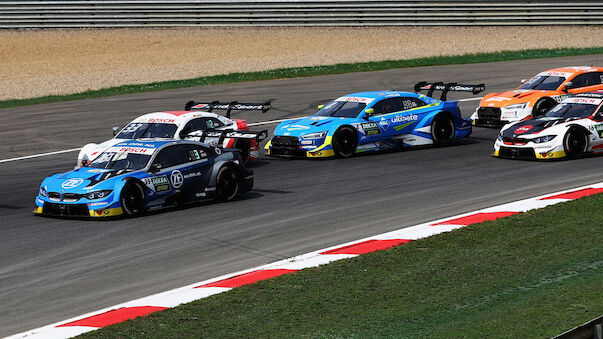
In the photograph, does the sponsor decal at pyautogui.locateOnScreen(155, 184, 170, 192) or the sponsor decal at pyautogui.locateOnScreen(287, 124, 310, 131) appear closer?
the sponsor decal at pyautogui.locateOnScreen(155, 184, 170, 192)

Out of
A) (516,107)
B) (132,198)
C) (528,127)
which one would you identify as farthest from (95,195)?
(516,107)

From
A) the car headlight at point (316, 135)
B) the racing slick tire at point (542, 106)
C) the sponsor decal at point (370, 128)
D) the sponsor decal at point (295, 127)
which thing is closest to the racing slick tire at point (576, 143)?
the sponsor decal at point (370, 128)

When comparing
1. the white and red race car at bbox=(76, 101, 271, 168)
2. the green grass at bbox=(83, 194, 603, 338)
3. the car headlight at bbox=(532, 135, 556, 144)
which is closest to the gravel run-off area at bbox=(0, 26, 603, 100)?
the white and red race car at bbox=(76, 101, 271, 168)

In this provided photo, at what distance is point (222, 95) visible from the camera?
31.0 metres

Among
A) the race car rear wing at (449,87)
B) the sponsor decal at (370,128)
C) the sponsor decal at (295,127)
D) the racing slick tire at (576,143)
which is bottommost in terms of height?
the racing slick tire at (576,143)

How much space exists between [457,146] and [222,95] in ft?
37.1

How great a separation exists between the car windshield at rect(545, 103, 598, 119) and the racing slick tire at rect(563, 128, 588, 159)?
52cm

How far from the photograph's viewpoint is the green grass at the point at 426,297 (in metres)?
8.64

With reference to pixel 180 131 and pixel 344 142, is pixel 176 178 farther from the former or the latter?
pixel 344 142

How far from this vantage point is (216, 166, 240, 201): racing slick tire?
16125 millimetres

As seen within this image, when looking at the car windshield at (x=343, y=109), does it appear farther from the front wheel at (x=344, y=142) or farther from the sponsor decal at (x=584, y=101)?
the sponsor decal at (x=584, y=101)

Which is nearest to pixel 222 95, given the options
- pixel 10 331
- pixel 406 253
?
pixel 406 253

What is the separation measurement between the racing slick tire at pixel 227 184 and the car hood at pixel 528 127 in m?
6.42

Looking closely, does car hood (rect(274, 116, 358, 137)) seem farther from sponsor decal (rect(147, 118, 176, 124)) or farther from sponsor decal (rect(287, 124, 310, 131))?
sponsor decal (rect(147, 118, 176, 124))
